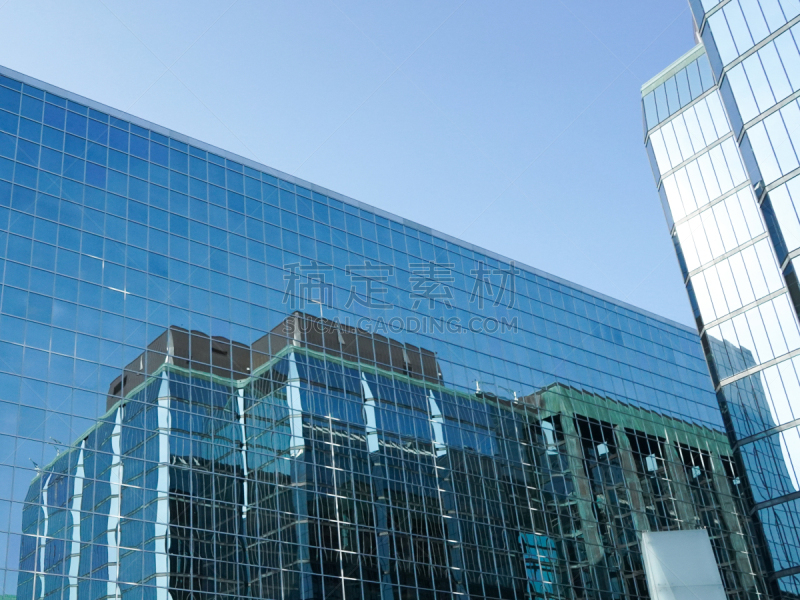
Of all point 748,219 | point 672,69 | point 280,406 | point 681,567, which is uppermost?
point 672,69

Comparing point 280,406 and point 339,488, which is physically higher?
point 280,406

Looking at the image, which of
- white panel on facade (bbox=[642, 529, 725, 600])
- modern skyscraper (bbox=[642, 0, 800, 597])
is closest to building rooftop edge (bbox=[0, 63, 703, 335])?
modern skyscraper (bbox=[642, 0, 800, 597])

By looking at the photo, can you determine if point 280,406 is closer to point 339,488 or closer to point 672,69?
point 339,488

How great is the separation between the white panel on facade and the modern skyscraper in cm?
2599

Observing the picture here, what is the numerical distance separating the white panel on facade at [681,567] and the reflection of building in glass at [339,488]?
17218 mm

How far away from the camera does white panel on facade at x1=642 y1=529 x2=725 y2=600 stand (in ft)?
89.7

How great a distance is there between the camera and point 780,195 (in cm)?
4897

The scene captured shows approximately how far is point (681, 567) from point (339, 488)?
19.3 metres

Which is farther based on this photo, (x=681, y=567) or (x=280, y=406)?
(x=280, y=406)

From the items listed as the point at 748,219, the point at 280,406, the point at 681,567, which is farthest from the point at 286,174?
the point at 681,567

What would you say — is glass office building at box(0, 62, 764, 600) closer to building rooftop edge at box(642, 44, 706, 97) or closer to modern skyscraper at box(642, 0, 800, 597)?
modern skyscraper at box(642, 0, 800, 597)

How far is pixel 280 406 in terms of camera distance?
43.4 m

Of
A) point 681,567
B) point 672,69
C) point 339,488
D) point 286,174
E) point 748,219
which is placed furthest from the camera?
point 672,69

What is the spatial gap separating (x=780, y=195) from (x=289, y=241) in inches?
1052
